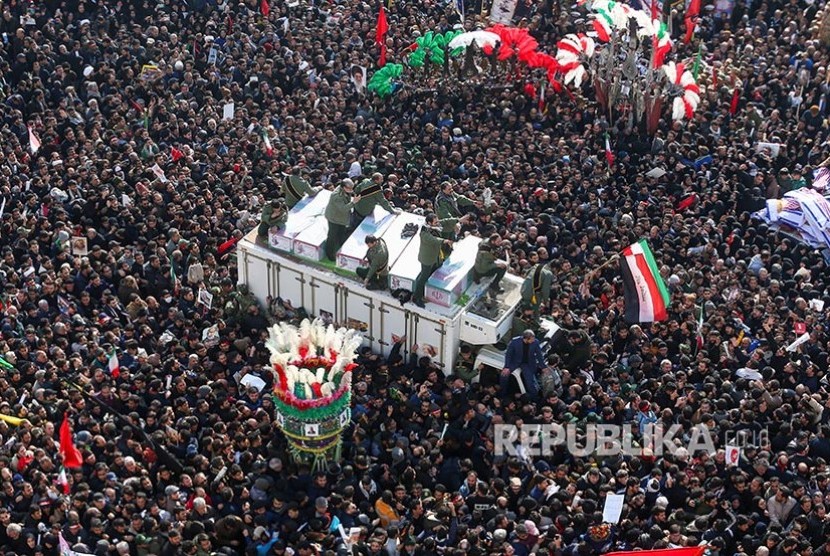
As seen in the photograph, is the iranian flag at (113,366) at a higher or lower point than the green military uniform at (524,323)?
lower

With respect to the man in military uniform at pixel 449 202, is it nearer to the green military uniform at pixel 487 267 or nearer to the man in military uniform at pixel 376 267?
the green military uniform at pixel 487 267

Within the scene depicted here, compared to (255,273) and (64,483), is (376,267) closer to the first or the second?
(255,273)

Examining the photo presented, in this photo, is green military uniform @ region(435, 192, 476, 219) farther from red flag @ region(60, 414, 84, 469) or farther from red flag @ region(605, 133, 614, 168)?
red flag @ region(60, 414, 84, 469)

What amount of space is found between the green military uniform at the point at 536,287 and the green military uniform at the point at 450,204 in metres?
2.28

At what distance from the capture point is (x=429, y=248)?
76.0 feet

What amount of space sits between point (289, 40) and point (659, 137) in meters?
8.94

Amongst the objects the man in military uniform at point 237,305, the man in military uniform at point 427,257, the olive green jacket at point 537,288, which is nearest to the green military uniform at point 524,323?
the olive green jacket at point 537,288

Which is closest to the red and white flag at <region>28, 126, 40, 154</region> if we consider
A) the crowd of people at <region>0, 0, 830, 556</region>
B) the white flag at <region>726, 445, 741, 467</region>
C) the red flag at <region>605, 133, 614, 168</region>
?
the crowd of people at <region>0, 0, 830, 556</region>

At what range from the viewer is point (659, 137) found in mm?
29609

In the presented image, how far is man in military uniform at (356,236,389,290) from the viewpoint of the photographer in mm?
23281

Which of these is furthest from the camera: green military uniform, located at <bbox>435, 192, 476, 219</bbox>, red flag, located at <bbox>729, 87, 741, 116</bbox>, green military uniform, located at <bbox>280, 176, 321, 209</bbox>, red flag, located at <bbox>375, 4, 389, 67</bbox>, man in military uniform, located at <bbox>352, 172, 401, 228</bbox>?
red flag, located at <bbox>375, 4, 389, 67</bbox>

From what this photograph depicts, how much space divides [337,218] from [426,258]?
1.87m

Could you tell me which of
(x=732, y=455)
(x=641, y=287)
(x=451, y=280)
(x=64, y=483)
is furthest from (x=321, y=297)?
(x=732, y=455)

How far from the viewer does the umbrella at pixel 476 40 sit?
30.9 m
